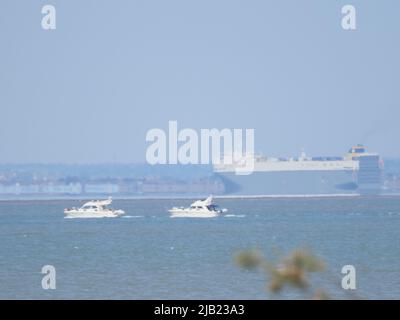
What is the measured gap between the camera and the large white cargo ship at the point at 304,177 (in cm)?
8188

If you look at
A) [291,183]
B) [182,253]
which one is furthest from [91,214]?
[291,183]

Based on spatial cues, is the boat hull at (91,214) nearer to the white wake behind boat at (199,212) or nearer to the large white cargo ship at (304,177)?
A: the white wake behind boat at (199,212)

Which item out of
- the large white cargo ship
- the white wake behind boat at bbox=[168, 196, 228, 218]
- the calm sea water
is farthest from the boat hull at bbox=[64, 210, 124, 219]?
the large white cargo ship

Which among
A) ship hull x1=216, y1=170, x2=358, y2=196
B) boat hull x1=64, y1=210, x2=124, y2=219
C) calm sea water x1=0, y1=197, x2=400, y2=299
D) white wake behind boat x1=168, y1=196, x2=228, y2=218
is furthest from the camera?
ship hull x1=216, y1=170, x2=358, y2=196

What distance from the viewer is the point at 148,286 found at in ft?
68.0

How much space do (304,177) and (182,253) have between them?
54.2 metres

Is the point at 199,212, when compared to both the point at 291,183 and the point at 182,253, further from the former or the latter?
the point at 291,183

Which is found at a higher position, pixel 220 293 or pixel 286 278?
pixel 286 278

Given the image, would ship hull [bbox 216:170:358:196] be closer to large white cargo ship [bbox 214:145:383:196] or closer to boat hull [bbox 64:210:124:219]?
large white cargo ship [bbox 214:145:383:196]

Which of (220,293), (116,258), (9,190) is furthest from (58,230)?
(9,190)

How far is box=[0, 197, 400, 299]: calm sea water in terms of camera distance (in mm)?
19875

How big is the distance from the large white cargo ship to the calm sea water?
3148 centimetres
